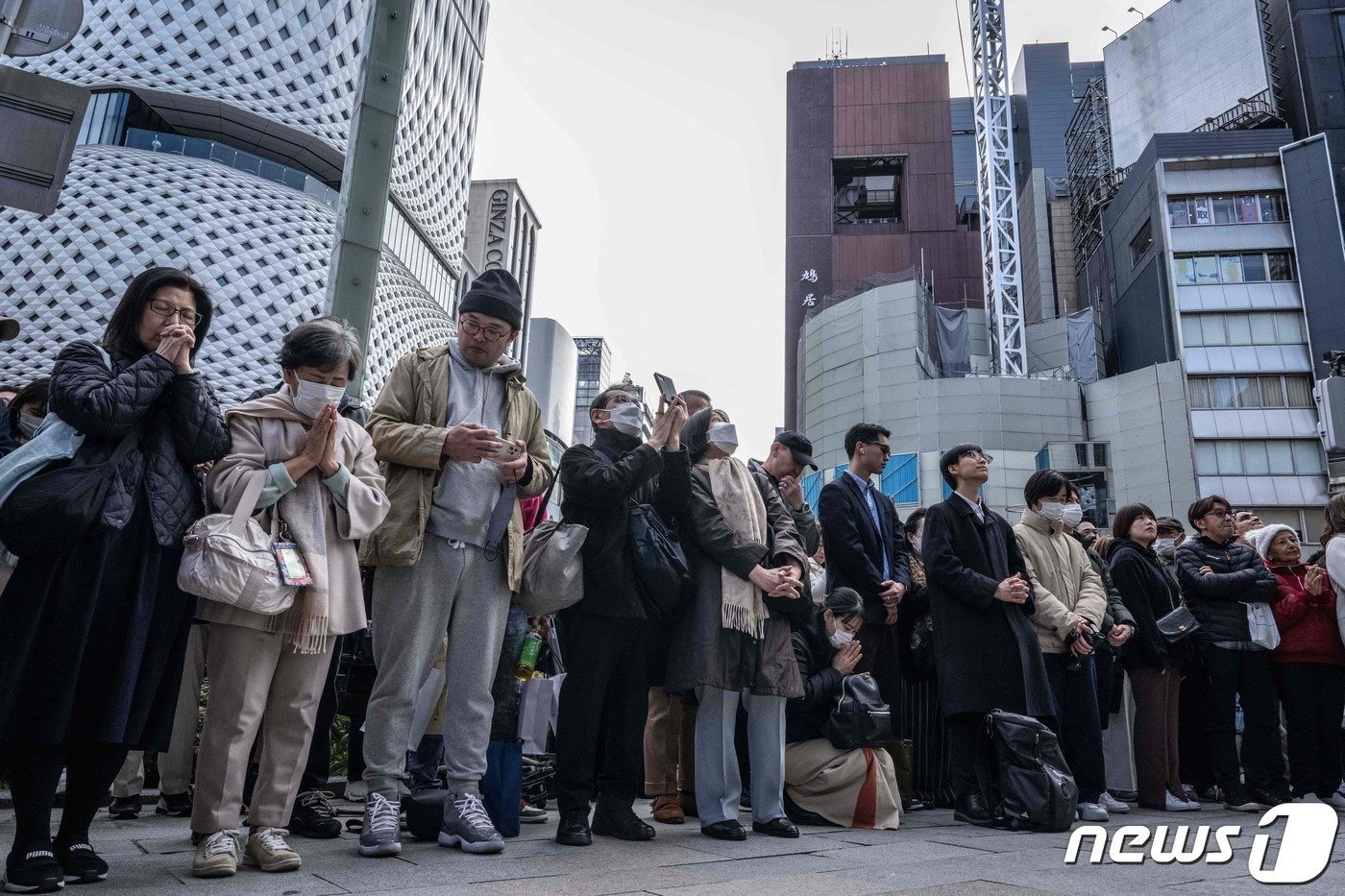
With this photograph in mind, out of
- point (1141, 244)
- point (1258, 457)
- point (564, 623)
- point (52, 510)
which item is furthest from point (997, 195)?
point (52, 510)

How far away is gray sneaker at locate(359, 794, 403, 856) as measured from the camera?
2.79 metres

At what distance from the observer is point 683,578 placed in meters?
3.58

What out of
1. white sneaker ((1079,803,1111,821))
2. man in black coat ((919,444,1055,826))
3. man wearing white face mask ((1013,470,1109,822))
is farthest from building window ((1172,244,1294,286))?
white sneaker ((1079,803,1111,821))

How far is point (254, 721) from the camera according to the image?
2.71 meters

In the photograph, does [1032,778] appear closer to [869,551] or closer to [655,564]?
[869,551]

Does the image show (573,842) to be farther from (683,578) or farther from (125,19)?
(125,19)

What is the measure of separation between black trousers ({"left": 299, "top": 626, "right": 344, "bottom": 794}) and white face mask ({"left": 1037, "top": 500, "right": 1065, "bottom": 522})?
3732 mm

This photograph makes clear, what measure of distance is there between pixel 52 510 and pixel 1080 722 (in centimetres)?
452

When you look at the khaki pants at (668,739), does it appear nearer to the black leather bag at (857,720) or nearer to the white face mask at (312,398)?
the black leather bag at (857,720)

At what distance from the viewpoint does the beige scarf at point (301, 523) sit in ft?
9.00

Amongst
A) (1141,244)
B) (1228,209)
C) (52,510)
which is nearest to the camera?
(52,510)

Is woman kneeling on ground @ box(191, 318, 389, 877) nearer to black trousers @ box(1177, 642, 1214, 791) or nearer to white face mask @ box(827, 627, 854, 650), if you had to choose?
white face mask @ box(827, 627, 854, 650)

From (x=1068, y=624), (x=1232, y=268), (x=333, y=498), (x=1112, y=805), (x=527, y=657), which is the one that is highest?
(x=1232, y=268)

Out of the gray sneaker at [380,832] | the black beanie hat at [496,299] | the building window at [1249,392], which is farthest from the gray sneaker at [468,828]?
the building window at [1249,392]
